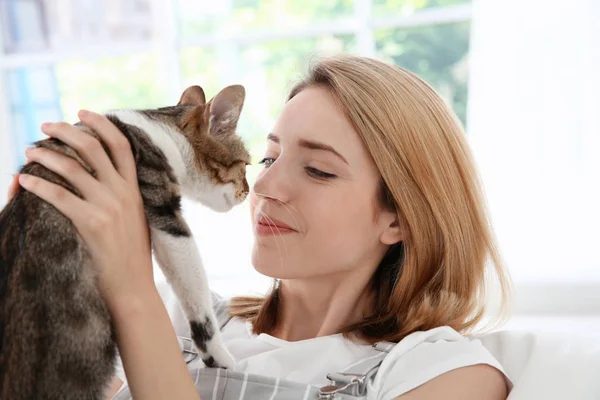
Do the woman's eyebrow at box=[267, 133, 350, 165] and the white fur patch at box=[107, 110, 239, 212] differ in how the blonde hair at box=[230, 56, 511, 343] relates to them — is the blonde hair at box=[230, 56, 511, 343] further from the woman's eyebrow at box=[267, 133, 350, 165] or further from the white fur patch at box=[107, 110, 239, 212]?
the white fur patch at box=[107, 110, 239, 212]

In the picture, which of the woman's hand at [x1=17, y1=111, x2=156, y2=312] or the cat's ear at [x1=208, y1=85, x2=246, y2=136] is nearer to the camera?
the woman's hand at [x1=17, y1=111, x2=156, y2=312]

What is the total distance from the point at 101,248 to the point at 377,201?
0.64 metres

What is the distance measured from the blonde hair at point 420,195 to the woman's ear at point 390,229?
18 mm

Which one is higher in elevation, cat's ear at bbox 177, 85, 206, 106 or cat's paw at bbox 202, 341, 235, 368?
cat's ear at bbox 177, 85, 206, 106

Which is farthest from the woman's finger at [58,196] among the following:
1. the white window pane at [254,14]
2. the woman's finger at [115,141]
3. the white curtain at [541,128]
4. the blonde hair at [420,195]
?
the white window pane at [254,14]

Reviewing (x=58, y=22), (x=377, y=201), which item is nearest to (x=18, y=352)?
(x=377, y=201)

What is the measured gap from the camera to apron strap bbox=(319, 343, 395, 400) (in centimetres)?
129

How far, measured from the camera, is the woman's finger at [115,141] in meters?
1.20

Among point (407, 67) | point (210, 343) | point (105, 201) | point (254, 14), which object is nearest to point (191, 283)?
point (210, 343)

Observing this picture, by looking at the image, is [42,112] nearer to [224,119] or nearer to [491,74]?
[491,74]

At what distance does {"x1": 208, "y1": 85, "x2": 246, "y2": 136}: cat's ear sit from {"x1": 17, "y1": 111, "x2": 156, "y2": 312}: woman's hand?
0.24 m

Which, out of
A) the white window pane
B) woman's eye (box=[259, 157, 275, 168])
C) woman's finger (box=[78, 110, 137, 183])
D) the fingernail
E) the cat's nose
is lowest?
the cat's nose

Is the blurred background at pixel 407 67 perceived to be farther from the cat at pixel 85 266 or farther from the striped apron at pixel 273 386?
the striped apron at pixel 273 386

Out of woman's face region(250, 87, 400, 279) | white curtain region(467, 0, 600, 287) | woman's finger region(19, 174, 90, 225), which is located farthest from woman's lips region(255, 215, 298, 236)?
white curtain region(467, 0, 600, 287)
